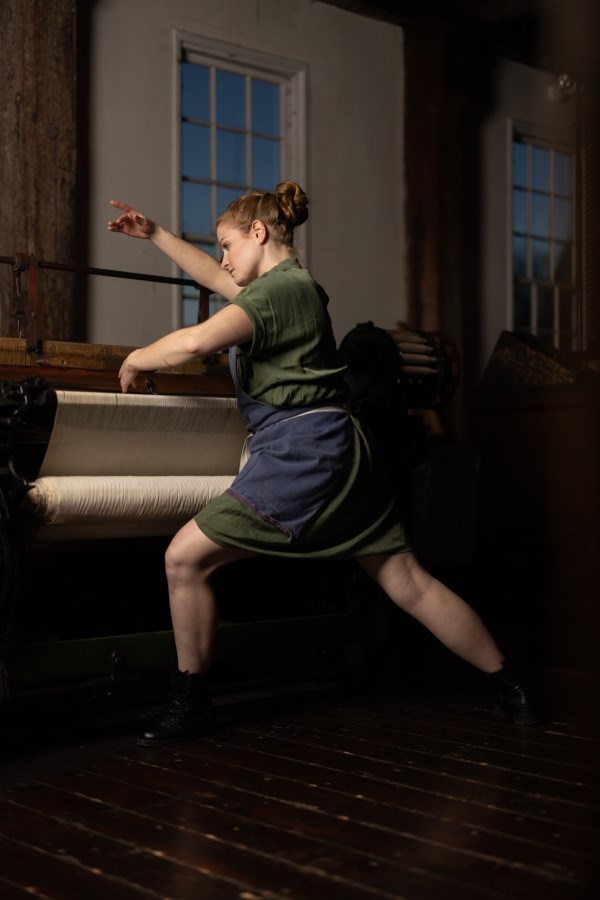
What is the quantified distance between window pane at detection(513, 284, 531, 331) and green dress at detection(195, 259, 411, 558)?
5418 mm

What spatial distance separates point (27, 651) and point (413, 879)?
1.15m

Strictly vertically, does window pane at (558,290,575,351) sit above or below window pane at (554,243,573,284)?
below

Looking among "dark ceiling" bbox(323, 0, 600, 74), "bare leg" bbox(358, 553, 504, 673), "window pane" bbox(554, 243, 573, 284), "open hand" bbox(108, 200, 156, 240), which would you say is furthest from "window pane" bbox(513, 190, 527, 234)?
"bare leg" bbox(358, 553, 504, 673)

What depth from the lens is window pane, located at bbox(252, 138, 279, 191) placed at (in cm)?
640

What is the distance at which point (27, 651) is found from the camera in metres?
2.41

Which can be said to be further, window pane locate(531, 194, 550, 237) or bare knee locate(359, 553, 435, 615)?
window pane locate(531, 194, 550, 237)

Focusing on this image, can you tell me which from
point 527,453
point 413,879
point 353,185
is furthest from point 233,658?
point 353,185

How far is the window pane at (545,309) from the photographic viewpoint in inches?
314

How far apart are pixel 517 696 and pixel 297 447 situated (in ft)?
2.94

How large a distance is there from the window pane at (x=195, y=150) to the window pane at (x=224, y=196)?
132mm

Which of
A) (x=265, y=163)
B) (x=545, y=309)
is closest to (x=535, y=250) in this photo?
(x=545, y=309)

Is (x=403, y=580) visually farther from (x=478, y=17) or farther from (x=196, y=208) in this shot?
(x=478, y=17)

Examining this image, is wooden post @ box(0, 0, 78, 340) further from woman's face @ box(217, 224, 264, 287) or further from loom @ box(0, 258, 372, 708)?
woman's face @ box(217, 224, 264, 287)

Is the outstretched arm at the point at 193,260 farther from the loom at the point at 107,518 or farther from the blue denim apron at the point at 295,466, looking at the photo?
the blue denim apron at the point at 295,466
